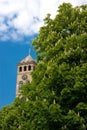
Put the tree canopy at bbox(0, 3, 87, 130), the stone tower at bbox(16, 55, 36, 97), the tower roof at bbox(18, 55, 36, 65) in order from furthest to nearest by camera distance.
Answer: the tower roof at bbox(18, 55, 36, 65)
the stone tower at bbox(16, 55, 36, 97)
the tree canopy at bbox(0, 3, 87, 130)

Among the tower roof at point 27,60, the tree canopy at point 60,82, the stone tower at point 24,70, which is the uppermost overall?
the tower roof at point 27,60

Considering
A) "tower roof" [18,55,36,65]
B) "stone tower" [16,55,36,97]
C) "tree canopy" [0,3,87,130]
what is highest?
"tower roof" [18,55,36,65]

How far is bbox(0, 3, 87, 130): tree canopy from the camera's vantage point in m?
26.0

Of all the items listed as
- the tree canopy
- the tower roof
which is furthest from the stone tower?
the tree canopy

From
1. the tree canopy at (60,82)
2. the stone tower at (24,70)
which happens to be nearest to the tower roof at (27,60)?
the stone tower at (24,70)

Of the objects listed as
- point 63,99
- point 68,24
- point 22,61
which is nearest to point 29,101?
point 63,99

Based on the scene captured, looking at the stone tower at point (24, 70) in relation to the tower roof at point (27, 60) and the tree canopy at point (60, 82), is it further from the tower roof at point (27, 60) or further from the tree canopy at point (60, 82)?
the tree canopy at point (60, 82)

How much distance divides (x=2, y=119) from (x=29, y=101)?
31381mm

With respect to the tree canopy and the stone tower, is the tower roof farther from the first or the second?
the tree canopy

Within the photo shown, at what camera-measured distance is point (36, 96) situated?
90.9 feet

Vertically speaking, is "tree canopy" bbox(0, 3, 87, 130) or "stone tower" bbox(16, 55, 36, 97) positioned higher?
"stone tower" bbox(16, 55, 36, 97)

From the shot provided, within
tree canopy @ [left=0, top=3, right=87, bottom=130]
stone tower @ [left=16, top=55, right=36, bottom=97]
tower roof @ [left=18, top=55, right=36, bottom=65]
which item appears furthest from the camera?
tower roof @ [left=18, top=55, right=36, bottom=65]

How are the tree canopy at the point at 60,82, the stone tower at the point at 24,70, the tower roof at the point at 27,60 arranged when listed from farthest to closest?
the tower roof at the point at 27,60
the stone tower at the point at 24,70
the tree canopy at the point at 60,82

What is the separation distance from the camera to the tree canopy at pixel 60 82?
85.1ft
